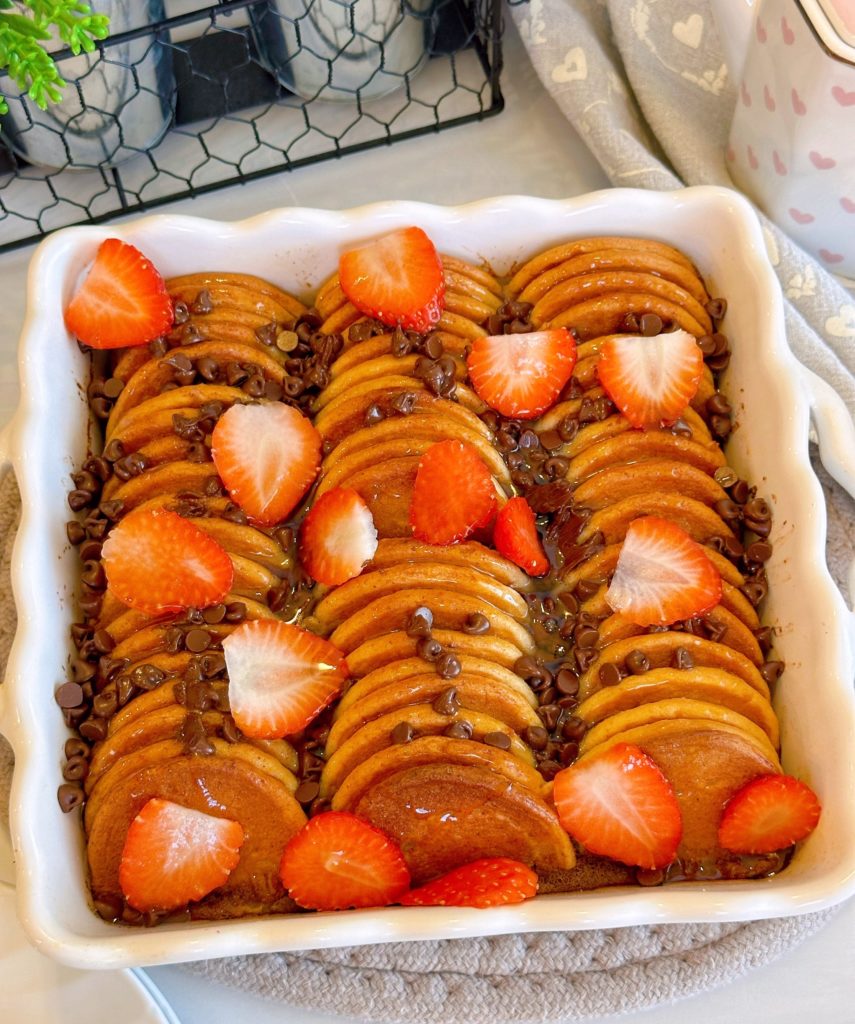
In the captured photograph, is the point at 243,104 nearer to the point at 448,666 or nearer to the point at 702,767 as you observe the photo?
the point at 448,666

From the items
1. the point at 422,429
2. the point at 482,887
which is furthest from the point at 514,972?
the point at 422,429

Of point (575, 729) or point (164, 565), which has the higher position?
point (164, 565)

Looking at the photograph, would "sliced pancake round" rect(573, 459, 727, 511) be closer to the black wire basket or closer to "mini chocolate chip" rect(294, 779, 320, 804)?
"mini chocolate chip" rect(294, 779, 320, 804)

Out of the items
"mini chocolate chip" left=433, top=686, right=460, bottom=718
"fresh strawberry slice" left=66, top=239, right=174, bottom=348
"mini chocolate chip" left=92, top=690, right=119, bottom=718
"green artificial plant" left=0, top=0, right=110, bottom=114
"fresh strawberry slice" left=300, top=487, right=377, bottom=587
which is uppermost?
"green artificial plant" left=0, top=0, right=110, bottom=114

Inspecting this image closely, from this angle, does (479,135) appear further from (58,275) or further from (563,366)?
(58,275)

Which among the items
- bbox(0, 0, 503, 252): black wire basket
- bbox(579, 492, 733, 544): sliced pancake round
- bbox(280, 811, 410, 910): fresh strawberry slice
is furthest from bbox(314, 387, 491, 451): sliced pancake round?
bbox(0, 0, 503, 252): black wire basket

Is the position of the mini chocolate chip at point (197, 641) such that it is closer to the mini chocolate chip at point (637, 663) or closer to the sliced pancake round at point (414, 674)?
the sliced pancake round at point (414, 674)

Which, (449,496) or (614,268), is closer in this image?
(449,496)
